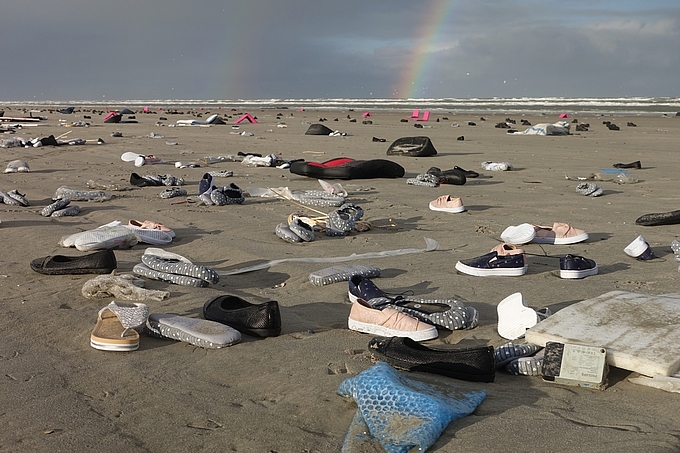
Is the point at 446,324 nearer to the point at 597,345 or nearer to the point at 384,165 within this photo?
the point at 597,345

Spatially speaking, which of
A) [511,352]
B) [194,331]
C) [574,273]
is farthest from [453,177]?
[194,331]

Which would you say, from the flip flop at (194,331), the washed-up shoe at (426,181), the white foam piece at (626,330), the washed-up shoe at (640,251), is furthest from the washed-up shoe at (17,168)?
the white foam piece at (626,330)

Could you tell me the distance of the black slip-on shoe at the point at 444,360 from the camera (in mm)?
3521

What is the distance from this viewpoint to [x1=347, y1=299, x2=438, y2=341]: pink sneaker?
13.8ft

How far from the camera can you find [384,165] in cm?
1141

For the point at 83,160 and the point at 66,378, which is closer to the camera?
the point at 66,378

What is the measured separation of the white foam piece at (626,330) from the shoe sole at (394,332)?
0.61 meters

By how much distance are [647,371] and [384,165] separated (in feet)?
27.0

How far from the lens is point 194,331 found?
4.07 metres

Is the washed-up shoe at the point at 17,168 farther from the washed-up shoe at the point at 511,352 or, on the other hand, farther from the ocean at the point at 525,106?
the ocean at the point at 525,106

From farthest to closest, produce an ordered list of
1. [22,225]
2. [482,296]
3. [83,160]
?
1. [83,160]
2. [22,225]
3. [482,296]

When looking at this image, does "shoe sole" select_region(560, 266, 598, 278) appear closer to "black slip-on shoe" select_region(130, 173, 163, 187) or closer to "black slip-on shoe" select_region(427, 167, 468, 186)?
"black slip-on shoe" select_region(427, 167, 468, 186)

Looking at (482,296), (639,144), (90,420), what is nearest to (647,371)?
(482,296)

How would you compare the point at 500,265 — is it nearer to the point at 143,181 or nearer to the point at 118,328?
the point at 118,328
